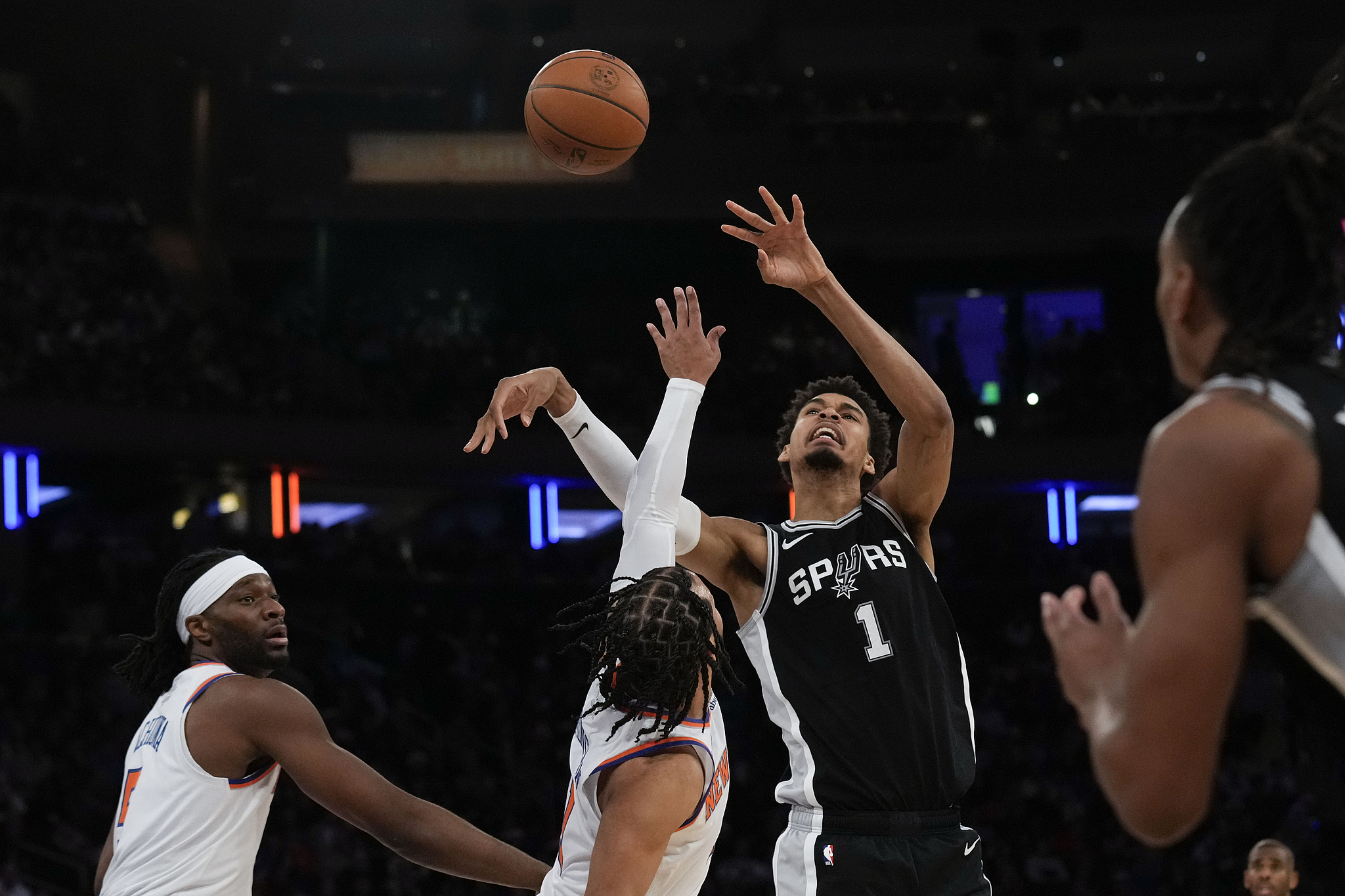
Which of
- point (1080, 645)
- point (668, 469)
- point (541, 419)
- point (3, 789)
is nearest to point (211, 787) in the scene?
point (668, 469)

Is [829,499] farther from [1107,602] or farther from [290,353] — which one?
[290,353]

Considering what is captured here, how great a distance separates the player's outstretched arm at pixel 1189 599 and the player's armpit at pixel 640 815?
1.31 m

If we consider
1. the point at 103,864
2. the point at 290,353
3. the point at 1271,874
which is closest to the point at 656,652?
the point at 103,864

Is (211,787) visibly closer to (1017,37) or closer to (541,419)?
(541,419)

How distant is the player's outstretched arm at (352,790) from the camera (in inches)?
137

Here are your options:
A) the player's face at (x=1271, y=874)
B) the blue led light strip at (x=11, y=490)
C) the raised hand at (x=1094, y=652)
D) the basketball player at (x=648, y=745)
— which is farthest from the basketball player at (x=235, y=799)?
the blue led light strip at (x=11, y=490)

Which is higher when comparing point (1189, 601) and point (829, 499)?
point (829, 499)

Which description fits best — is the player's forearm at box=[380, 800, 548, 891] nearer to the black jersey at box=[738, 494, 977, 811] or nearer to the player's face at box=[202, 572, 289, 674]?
the player's face at box=[202, 572, 289, 674]

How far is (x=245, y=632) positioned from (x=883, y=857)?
1849 millimetres

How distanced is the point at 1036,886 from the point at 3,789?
941 centimetres

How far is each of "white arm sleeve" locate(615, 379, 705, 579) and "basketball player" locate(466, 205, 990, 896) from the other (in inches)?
4.3

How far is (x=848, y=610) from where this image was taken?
11.9 feet

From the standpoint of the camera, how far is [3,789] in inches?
479

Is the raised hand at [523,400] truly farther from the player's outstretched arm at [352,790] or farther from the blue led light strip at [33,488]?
the blue led light strip at [33,488]
